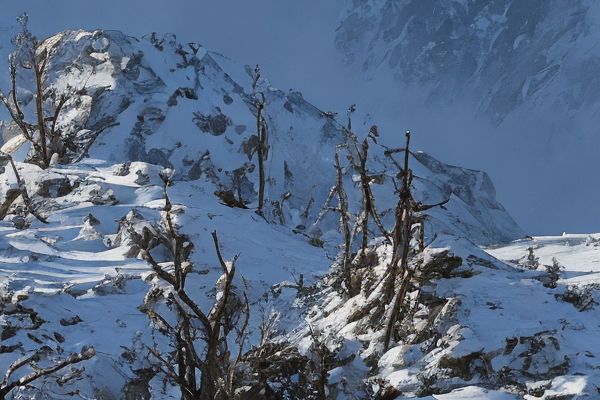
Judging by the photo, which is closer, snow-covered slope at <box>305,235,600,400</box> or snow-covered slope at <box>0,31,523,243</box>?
snow-covered slope at <box>305,235,600,400</box>

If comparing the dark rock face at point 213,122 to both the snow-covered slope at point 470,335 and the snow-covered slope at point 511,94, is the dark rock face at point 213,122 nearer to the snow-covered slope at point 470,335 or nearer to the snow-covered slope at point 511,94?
the snow-covered slope at point 470,335

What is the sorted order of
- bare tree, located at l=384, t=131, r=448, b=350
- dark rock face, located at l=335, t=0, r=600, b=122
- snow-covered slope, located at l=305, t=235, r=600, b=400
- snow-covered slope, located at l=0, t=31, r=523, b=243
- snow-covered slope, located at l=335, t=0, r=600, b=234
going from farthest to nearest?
dark rock face, located at l=335, t=0, r=600, b=122
snow-covered slope, located at l=335, t=0, r=600, b=234
snow-covered slope, located at l=0, t=31, r=523, b=243
bare tree, located at l=384, t=131, r=448, b=350
snow-covered slope, located at l=305, t=235, r=600, b=400

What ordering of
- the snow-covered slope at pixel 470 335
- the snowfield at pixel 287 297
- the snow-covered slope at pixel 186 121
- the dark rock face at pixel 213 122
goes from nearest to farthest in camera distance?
the snow-covered slope at pixel 470 335 → the snowfield at pixel 287 297 → the snow-covered slope at pixel 186 121 → the dark rock face at pixel 213 122

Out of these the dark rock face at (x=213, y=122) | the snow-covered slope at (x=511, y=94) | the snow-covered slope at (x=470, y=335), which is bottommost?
the snow-covered slope at (x=470, y=335)

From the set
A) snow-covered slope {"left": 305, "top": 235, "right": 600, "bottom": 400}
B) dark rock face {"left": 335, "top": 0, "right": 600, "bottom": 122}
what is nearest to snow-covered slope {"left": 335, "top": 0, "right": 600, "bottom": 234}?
dark rock face {"left": 335, "top": 0, "right": 600, "bottom": 122}

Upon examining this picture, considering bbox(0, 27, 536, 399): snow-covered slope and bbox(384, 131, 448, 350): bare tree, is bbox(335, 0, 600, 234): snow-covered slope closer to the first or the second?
bbox(0, 27, 536, 399): snow-covered slope

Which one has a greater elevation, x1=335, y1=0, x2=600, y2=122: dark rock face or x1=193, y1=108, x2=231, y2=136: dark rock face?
x1=335, y1=0, x2=600, y2=122: dark rock face

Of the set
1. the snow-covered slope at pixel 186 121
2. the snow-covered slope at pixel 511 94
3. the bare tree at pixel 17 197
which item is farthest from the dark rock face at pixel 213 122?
the snow-covered slope at pixel 511 94

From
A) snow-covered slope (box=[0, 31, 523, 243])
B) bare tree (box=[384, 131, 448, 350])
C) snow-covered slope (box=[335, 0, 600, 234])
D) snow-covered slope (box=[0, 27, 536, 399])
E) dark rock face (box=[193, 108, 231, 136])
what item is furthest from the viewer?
snow-covered slope (box=[335, 0, 600, 234])

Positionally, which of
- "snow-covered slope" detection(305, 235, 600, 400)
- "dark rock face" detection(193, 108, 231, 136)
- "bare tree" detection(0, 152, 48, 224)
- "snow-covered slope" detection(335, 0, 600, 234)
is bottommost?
"snow-covered slope" detection(305, 235, 600, 400)

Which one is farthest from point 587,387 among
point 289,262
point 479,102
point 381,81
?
point 381,81

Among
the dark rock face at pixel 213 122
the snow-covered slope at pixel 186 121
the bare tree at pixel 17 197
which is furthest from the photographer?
the dark rock face at pixel 213 122

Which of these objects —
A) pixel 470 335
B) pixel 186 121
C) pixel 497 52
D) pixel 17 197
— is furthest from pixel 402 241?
pixel 497 52

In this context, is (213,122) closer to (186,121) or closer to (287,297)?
(186,121)
